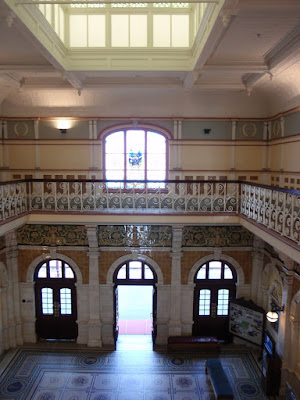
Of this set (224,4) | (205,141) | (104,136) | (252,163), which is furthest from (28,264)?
(224,4)

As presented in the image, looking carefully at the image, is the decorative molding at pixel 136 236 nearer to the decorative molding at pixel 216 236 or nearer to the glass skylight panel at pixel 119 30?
the decorative molding at pixel 216 236

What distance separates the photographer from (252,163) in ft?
35.0

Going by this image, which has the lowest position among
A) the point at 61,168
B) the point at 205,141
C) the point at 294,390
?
the point at 294,390

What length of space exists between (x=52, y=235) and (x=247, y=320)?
624 cm

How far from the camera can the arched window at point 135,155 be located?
34.8 feet

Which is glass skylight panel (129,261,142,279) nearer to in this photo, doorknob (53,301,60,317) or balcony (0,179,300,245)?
balcony (0,179,300,245)

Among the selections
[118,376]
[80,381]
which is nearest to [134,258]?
[118,376]

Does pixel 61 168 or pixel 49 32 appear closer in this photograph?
pixel 49 32

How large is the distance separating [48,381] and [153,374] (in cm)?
276

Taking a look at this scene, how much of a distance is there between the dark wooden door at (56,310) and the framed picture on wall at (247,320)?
4.85 metres

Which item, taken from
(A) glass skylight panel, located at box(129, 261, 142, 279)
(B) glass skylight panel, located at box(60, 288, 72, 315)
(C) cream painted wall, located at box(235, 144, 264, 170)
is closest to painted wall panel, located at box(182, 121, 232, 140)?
(C) cream painted wall, located at box(235, 144, 264, 170)

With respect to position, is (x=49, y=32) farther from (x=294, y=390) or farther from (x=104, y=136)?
(x=294, y=390)

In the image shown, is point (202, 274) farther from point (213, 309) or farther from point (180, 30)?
point (180, 30)

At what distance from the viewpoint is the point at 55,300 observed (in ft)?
35.0
